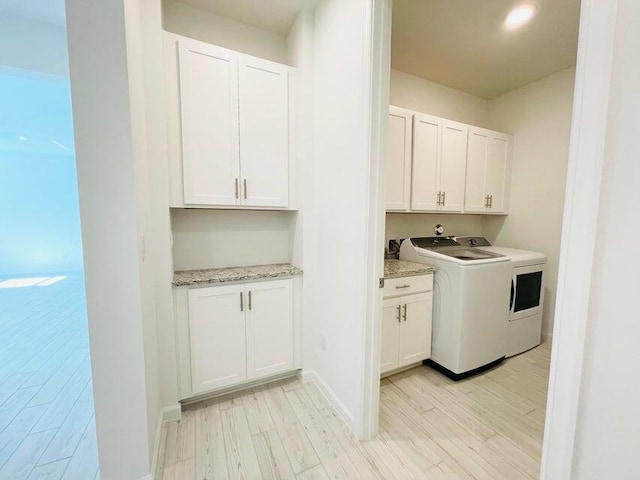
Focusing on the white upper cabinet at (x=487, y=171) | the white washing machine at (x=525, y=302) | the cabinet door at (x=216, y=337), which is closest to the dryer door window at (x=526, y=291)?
the white washing machine at (x=525, y=302)

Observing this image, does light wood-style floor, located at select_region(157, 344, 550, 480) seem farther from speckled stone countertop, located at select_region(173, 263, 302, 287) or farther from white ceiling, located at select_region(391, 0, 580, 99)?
white ceiling, located at select_region(391, 0, 580, 99)

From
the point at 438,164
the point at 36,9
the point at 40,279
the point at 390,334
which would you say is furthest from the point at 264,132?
the point at 40,279

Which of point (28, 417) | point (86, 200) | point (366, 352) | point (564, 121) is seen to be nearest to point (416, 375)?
point (366, 352)

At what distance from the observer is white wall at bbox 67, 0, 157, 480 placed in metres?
1.02

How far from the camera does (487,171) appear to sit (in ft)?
9.29

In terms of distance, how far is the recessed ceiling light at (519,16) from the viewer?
1.80m

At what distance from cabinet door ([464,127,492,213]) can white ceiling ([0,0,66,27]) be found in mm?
3775

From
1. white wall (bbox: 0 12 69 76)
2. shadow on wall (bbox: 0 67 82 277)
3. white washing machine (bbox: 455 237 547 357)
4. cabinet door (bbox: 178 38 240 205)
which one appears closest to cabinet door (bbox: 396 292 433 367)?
white washing machine (bbox: 455 237 547 357)

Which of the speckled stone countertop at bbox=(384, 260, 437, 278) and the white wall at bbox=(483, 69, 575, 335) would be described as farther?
the white wall at bbox=(483, 69, 575, 335)

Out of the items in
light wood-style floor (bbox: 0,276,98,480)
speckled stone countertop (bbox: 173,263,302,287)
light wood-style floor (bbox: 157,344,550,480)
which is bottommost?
light wood-style floor (bbox: 157,344,550,480)

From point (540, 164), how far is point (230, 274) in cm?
330

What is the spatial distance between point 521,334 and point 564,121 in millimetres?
2136

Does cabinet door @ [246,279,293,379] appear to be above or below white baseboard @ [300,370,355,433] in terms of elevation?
above

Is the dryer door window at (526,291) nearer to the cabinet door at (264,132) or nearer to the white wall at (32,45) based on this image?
the cabinet door at (264,132)
